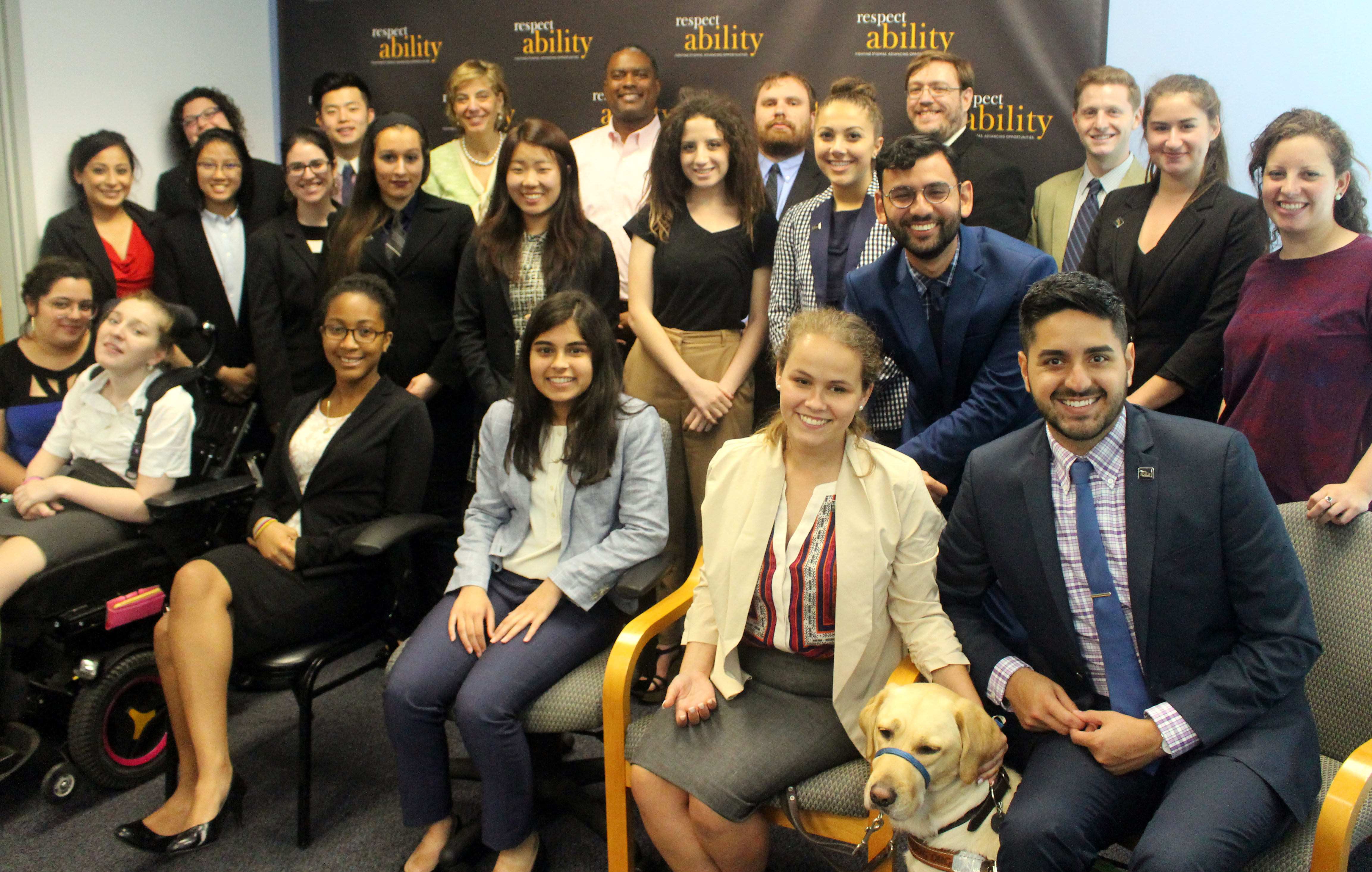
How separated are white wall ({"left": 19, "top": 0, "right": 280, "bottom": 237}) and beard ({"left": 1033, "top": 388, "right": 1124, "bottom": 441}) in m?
3.83

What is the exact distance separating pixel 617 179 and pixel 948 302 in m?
1.88

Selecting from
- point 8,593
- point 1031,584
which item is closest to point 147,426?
point 8,593

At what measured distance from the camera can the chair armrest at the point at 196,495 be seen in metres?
2.59

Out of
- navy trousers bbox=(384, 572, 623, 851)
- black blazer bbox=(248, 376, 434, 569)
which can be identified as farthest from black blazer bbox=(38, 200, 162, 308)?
navy trousers bbox=(384, 572, 623, 851)

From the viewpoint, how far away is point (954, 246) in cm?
226

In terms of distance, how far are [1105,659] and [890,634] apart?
408 mm

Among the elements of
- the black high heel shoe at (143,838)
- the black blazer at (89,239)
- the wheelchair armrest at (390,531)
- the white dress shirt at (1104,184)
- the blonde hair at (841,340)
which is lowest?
the black high heel shoe at (143,838)

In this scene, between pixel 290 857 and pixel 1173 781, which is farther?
pixel 290 857

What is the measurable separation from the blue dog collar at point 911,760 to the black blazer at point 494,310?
1696mm

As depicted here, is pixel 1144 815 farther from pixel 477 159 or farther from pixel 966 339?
→ pixel 477 159

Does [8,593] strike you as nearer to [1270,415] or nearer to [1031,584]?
[1031,584]

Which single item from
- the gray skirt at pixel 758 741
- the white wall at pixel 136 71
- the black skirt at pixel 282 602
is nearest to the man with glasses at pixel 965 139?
the gray skirt at pixel 758 741

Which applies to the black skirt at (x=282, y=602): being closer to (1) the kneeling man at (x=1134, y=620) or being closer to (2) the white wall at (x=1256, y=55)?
(1) the kneeling man at (x=1134, y=620)

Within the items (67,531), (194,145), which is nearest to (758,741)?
(67,531)
